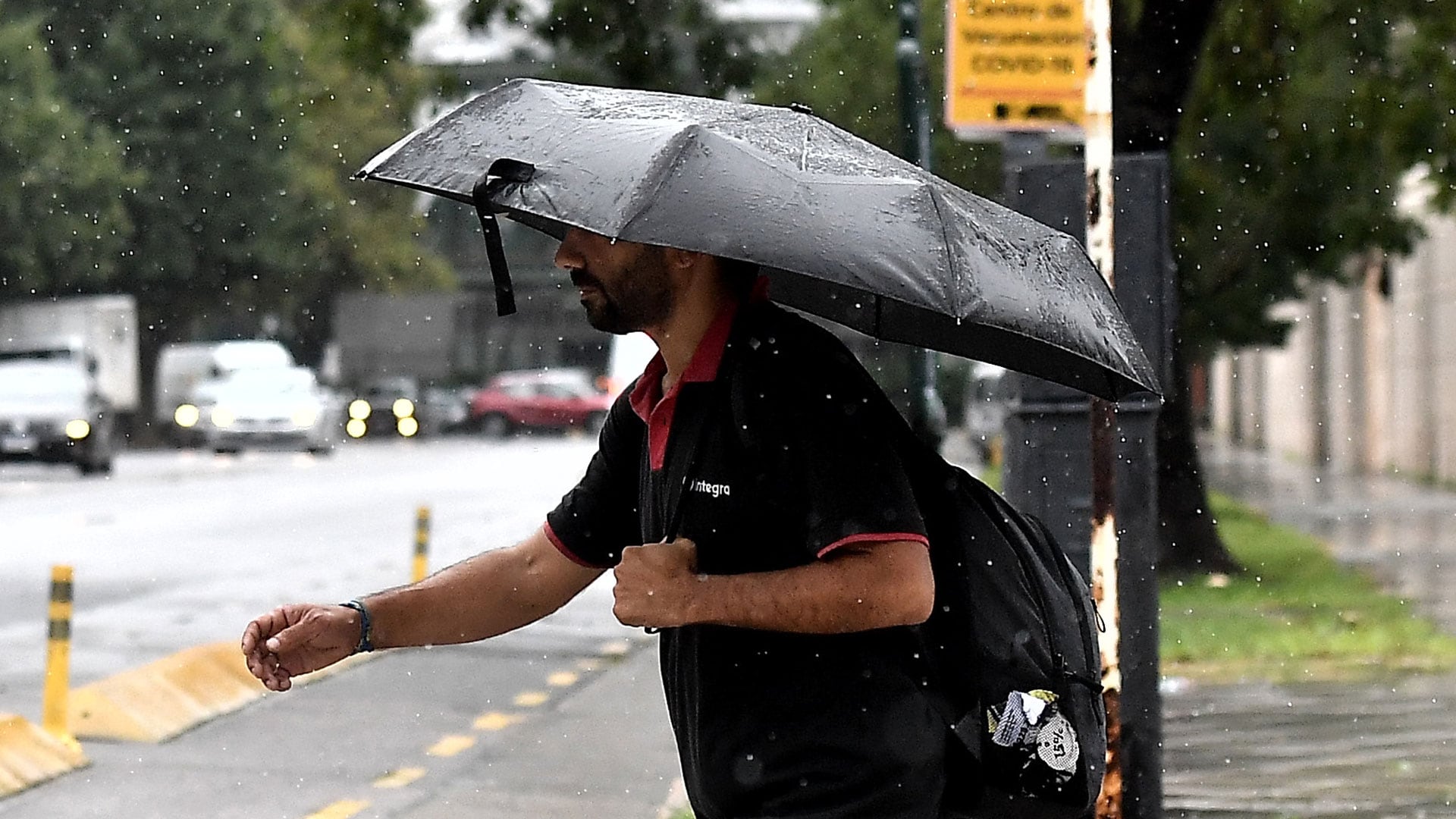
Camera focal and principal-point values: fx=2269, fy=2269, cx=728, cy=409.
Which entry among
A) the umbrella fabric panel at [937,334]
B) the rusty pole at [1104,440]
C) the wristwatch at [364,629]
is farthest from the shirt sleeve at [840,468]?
the rusty pole at [1104,440]

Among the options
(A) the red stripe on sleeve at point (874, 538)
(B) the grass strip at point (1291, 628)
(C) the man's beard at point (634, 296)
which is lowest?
(B) the grass strip at point (1291, 628)

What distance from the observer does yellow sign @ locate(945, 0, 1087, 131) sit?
598 centimetres

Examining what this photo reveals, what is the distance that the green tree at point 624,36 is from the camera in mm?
19016

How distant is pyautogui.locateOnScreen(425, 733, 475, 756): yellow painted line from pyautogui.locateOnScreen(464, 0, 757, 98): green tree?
1017 centimetres

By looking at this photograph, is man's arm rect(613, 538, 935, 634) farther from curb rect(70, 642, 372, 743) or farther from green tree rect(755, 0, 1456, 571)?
green tree rect(755, 0, 1456, 571)

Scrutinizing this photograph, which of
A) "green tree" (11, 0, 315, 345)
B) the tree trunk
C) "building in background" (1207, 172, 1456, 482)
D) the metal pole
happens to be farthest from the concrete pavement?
"green tree" (11, 0, 315, 345)

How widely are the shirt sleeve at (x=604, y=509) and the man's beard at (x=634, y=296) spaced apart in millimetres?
324

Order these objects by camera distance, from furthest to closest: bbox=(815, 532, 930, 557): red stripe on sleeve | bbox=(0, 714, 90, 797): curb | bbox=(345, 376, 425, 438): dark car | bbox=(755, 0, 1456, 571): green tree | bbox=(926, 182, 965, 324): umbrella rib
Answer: bbox=(345, 376, 425, 438): dark car → bbox=(755, 0, 1456, 571): green tree → bbox=(0, 714, 90, 797): curb → bbox=(926, 182, 965, 324): umbrella rib → bbox=(815, 532, 930, 557): red stripe on sleeve

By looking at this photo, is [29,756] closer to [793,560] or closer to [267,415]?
[793,560]

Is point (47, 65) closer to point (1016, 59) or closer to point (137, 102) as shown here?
point (137, 102)

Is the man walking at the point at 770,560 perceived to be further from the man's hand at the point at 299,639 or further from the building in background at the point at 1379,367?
the building in background at the point at 1379,367

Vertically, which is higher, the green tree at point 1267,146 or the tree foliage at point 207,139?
the tree foliage at point 207,139

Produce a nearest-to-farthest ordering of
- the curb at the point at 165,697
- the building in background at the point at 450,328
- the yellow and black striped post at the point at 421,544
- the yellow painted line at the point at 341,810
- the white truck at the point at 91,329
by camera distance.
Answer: the yellow painted line at the point at 341,810 → the curb at the point at 165,697 → the yellow and black striped post at the point at 421,544 → the white truck at the point at 91,329 → the building in background at the point at 450,328

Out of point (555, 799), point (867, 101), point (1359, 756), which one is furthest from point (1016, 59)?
point (867, 101)
